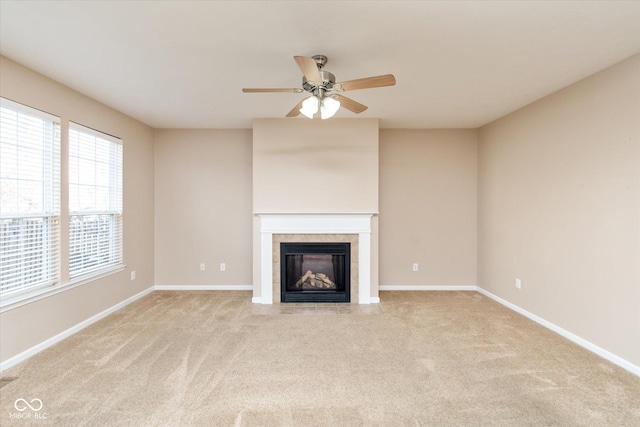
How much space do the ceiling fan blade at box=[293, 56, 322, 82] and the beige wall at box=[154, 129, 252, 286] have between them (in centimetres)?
278

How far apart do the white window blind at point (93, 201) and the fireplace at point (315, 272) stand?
217cm

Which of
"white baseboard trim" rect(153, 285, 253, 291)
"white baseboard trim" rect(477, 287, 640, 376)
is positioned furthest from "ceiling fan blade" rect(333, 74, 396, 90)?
"white baseboard trim" rect(153, 285, 253, 291)

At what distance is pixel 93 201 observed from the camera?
3459mm

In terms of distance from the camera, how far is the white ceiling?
71.4 inches

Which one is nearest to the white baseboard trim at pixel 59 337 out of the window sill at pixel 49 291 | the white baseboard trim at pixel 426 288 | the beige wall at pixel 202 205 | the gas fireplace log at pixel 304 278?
the window sill at pixel 49 291

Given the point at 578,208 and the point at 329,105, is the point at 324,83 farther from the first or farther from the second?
the point at 578,208

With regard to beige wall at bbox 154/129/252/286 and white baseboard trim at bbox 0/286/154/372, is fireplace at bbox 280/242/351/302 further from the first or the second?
white baseboard trim at bbox 0/286/154/372

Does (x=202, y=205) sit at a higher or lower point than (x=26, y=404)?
higher

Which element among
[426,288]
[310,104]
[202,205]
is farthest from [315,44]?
[426,288]

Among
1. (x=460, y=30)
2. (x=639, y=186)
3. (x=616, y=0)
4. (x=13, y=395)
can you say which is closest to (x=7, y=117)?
(x=13, y=395)

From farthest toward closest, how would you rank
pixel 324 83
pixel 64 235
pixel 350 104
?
1. pixel 64 235
2. pixel 350 104
3. pixel 324 83

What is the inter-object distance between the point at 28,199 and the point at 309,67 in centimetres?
275

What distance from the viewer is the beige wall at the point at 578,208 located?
2.40 m

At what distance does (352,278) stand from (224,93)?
2.80m
